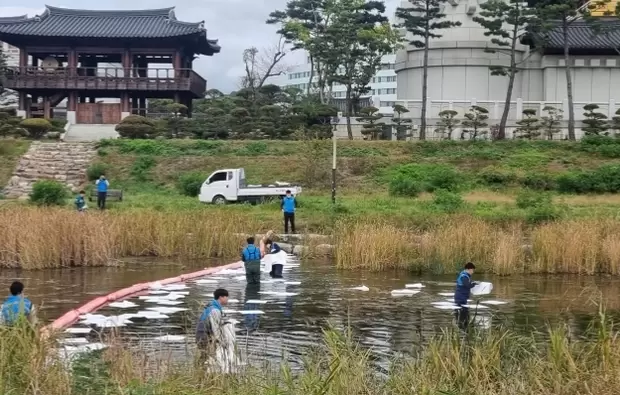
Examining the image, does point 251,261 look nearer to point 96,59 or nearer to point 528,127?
point 528,127

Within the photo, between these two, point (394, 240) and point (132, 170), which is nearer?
point (394, 240)

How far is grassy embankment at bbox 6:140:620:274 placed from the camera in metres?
18.3

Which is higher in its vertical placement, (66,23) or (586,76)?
(66,23)

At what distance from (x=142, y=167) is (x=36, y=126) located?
8216mm

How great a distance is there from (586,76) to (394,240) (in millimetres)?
31265

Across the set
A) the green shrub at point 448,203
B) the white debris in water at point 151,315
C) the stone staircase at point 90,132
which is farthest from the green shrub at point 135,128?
the white debris in water at point 151,315

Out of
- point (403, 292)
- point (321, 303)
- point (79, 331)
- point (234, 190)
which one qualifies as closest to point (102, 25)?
point (234, 190)

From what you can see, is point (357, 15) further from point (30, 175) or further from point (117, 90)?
point (30, 175)

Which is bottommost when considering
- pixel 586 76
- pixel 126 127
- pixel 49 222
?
pixel 49 222

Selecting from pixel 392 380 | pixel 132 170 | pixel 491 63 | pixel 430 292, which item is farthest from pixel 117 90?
pixel 392 380

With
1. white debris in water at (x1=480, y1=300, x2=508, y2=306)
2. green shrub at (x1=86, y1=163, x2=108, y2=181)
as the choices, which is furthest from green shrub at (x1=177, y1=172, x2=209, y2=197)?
white debris in water at (x1=480, y1=300, x2=508, y2=306)

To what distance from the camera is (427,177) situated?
34.8 meters

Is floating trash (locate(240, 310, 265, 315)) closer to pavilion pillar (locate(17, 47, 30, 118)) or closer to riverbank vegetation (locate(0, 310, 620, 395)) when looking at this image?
riverbank vegetation (locate(0, 310, 620, 395))

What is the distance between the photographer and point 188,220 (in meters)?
20.7
